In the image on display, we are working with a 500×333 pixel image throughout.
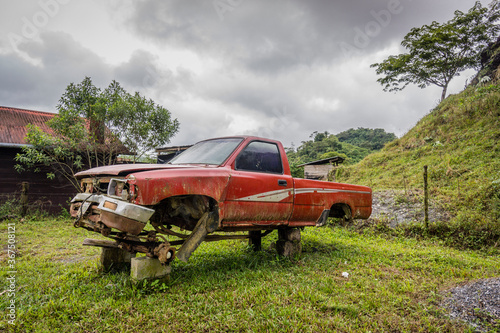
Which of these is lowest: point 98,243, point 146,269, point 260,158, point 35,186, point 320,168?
point 146,269

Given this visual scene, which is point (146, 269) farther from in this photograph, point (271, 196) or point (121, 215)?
point (271, 196)

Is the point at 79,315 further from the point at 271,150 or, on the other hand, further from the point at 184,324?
the point at 271,150

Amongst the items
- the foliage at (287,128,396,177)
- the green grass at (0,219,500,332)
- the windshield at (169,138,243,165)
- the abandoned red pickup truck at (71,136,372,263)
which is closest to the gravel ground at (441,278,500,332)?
the green grass at (0,219,500,332)

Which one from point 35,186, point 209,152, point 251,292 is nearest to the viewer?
point 251,292

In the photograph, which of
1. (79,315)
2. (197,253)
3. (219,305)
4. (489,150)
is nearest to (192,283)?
(219,305)

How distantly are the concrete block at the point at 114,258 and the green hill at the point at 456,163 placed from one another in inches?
292

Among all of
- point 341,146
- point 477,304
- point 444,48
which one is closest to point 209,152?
point 477,304

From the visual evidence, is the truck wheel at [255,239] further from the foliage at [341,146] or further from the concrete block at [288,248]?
the foliage at [341,146]


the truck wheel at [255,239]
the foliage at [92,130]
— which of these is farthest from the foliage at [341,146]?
the truck wheel at [255,239]

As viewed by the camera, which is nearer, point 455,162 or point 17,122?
point 455,162

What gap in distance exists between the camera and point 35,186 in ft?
35.1

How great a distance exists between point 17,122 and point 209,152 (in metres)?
11.5

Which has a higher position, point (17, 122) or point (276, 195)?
point (17, 122)

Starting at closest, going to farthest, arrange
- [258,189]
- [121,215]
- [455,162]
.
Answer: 1. [121,215]
2. [258,189]
3. [455,162]
